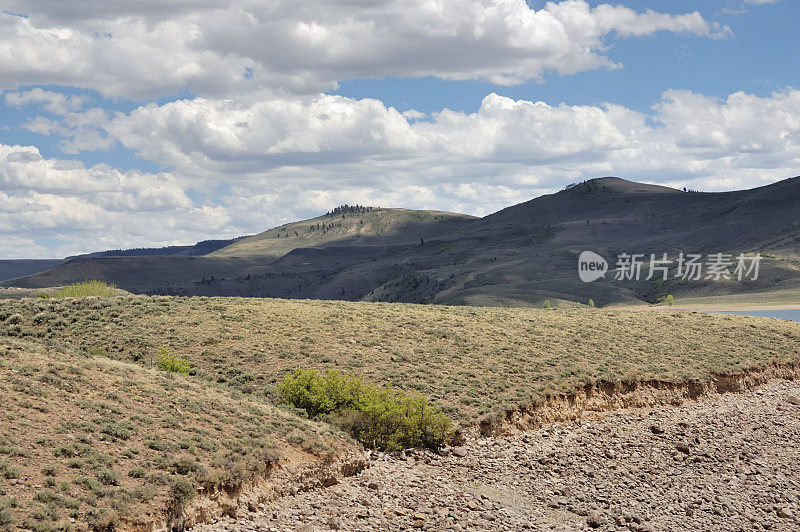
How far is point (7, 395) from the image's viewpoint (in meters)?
18.7

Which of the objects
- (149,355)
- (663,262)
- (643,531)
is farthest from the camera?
(663,262)

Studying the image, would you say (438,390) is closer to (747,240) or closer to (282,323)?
(282,323)

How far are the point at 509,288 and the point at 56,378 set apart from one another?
108 m

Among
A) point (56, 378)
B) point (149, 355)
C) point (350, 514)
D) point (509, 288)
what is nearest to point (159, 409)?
point (56, 378)

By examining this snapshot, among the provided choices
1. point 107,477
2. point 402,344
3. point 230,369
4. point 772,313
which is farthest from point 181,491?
point 772,313

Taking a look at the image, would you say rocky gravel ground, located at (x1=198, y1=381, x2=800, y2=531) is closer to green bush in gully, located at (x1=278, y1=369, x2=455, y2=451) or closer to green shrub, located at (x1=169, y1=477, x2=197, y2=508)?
green bush in gully, located at (x1=278, y1=369, x2=455, y2=451)

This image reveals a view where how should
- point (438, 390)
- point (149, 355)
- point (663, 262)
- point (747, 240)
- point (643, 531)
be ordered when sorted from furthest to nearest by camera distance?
1. point (747, 240)
2. point (663, 262)
3. point (149, 355)
4. point (438, 390)
5. point (643, 531)

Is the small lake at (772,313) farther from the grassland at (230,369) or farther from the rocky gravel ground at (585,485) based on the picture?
the rocky gravel ground at (585,485)

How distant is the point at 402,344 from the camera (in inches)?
1346

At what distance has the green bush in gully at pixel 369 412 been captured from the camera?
23.5 meters

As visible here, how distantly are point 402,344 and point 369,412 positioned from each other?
10.5m

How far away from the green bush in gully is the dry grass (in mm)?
1161

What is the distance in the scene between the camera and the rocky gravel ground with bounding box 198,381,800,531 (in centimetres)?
1919

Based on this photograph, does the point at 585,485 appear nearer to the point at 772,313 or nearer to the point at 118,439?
the point at 118,439
